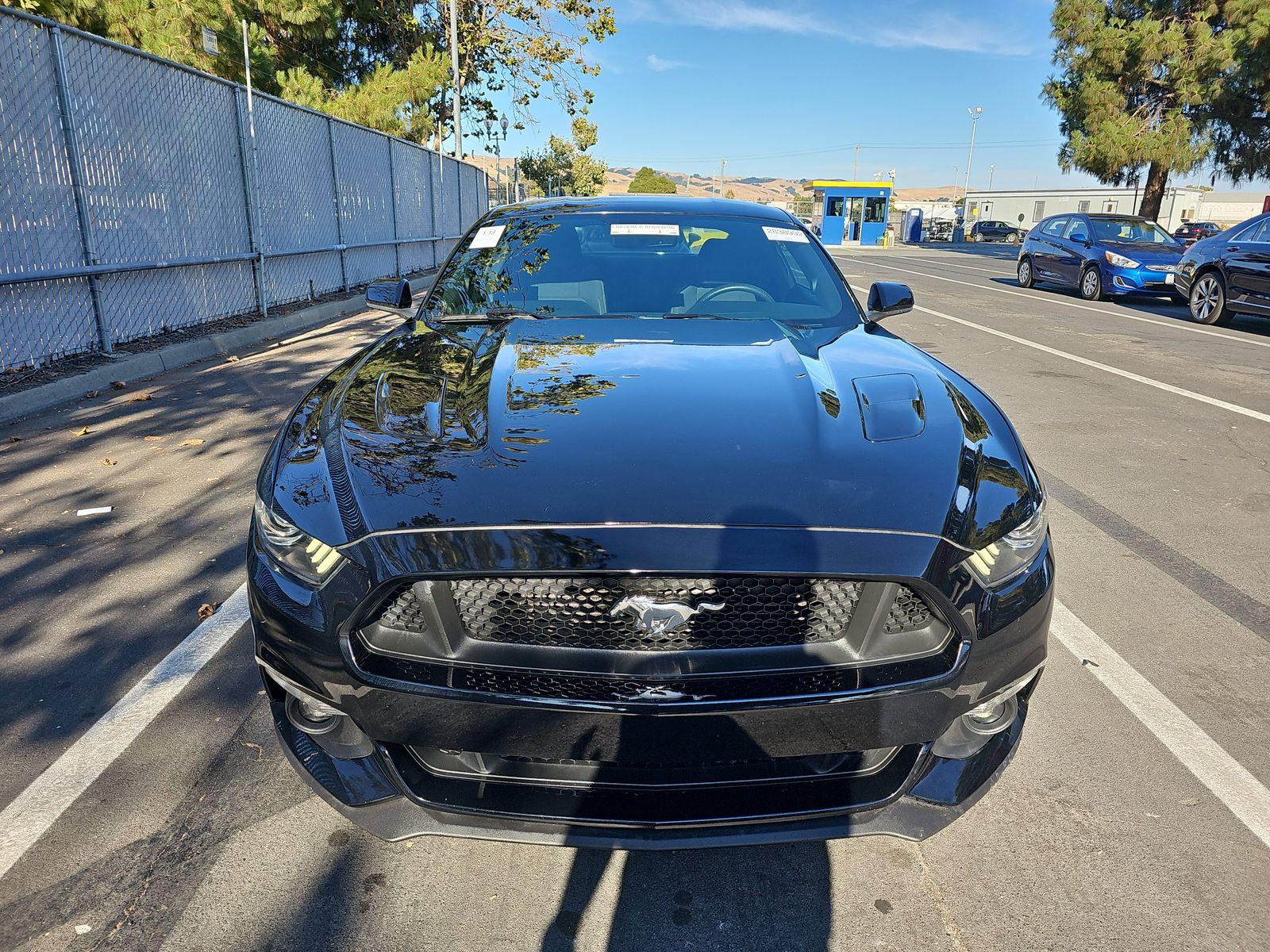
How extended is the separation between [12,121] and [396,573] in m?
7.33

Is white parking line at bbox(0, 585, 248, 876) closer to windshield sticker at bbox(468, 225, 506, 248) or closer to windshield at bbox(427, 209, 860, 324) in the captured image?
windshield at bbox(427, 209, 860, 324)

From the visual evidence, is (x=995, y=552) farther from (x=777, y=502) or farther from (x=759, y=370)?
(x=759, y=370)

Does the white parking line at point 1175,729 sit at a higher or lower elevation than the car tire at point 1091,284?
lower

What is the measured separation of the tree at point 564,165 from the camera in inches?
2160

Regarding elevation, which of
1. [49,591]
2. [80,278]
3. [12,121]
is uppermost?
[12,121]

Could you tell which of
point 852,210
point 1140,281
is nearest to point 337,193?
point 1140,281

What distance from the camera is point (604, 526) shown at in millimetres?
1773

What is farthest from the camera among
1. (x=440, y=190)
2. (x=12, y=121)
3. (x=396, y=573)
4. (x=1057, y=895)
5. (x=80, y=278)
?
(x=440, y=190)

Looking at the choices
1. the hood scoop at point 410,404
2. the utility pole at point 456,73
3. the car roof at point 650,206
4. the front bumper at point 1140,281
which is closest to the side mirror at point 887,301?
the car roof at point 650,206

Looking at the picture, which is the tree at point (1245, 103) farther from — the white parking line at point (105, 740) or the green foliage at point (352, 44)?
the white parking line at point (105, 740)

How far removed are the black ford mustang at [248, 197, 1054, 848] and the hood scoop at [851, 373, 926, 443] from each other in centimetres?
7

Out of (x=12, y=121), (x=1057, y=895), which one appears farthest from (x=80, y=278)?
(x=1057, y=895)

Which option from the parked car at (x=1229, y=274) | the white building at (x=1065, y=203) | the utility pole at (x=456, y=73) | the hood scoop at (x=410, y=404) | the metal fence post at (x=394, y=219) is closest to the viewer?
the hood scoop at (x=410, y=404)

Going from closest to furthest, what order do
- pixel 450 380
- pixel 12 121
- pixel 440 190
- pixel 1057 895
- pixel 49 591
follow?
pixel 1057 895 < pixel 450 380 < pixel 49 591 < pixel 12 121 < pixel 440 190
